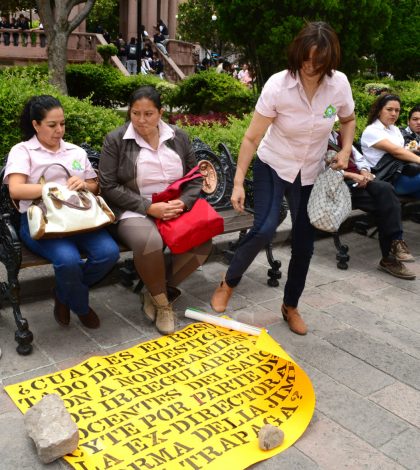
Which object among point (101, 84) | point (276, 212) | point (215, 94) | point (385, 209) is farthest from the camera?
point (101, 84)

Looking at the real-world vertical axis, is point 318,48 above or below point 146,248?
above

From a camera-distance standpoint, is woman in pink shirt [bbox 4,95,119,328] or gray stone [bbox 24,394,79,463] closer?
gray stone [bbox 24,394,79,463]

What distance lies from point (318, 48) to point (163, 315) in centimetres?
194

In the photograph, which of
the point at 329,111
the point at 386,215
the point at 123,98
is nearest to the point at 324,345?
the point at 329,111

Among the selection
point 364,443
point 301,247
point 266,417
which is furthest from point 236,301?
point 364,443

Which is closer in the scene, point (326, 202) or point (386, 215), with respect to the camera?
point (326, 202)

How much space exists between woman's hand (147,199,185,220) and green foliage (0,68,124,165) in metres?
1.68

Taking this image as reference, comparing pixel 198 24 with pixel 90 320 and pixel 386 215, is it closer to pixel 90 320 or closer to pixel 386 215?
pixel 386 215

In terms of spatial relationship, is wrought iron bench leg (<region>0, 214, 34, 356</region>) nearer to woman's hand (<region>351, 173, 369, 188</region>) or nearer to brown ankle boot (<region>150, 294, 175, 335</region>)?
brown ankle boot (<region>150, 294, 175, 335</region>)

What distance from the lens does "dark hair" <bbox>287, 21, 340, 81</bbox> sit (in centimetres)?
318

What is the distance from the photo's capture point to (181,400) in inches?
124

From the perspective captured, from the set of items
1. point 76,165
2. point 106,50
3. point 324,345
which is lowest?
point 324,345

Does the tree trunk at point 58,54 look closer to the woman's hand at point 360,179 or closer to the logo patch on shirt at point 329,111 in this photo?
the woman's hand at point 360,179

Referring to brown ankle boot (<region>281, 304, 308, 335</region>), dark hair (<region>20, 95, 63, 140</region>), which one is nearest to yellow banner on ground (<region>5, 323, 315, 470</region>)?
brown ankle boot (<region>281, 304, 308, 335</region>)
